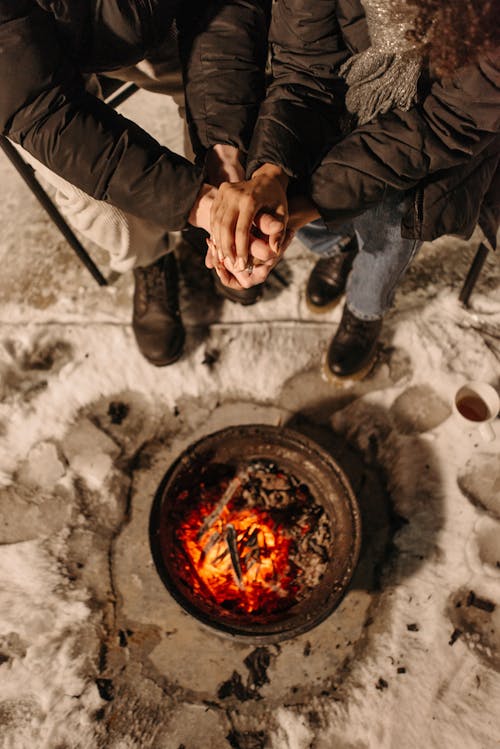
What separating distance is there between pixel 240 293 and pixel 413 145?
1206 mm

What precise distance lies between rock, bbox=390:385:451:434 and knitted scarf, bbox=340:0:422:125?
1.34 meters

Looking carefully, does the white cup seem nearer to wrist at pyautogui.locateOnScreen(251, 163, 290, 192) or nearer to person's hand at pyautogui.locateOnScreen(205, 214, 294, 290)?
person's hand at pyautogui.locateOnScreen(205, 214, 294, 290)

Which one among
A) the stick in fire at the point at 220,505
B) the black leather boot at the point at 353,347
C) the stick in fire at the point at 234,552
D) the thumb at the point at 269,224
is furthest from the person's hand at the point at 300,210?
the stick in fire at the point at 234,552

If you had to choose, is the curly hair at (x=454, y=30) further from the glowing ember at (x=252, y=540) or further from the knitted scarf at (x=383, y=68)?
the glowing ember at (x=252, y=540)

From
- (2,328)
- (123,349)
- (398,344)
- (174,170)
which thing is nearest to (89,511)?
(123,349)

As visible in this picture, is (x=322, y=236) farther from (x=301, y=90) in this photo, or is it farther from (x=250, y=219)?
(x=250, y=219)

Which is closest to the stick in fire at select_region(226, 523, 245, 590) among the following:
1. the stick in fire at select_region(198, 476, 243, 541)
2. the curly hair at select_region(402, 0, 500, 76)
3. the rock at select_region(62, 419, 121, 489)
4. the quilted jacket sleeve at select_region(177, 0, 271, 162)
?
the stick in fire at select_region(198, 476, 243, 541)

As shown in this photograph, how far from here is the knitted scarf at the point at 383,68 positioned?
1519 mm

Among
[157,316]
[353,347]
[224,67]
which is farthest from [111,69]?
[353,347]

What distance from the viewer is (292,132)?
179cm

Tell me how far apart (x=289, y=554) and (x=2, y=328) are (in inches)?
75.7

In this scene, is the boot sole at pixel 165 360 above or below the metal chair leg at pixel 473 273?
above

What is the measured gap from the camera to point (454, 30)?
1.41 metres

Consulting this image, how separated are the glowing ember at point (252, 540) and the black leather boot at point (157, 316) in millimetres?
756
